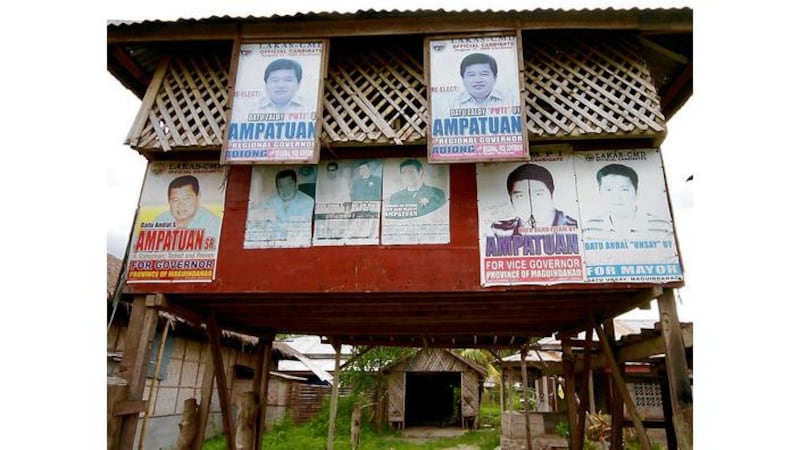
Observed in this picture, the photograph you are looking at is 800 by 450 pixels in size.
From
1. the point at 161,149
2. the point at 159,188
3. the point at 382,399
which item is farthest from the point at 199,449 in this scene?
the point at 382,399

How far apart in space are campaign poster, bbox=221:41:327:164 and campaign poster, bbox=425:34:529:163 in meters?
1.42

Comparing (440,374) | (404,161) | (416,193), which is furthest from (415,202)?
(440,374)

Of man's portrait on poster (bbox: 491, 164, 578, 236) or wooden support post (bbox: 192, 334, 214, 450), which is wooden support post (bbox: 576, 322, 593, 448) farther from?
wooden support post (bbox: 192, 334, 214, 450)

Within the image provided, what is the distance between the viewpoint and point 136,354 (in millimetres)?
5652

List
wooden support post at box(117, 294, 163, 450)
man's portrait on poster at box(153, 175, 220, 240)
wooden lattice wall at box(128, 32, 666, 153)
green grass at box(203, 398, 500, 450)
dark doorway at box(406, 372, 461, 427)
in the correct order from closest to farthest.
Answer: wooden support post at box(117, 294, 163, 450) < wooden lattice wall at box(128, 32, 666, 153) < man's portrait on poster at box(153, 175, 220, 240) < green grass at box(203, 398, 500, 450) < dark doorway at box(406, 372, 461, 427)

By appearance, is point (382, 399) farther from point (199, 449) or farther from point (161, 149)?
point (161, 149)

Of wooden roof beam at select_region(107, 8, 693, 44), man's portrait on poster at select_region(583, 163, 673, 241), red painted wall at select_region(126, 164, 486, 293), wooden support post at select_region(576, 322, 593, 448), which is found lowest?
wooden support post at select_region(576, 322, 593, 448)

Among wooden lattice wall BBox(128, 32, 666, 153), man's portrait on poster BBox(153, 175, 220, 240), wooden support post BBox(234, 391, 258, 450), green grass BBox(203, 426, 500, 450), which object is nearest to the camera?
wooden lattice wall BBox(128, 32, 666, 153)

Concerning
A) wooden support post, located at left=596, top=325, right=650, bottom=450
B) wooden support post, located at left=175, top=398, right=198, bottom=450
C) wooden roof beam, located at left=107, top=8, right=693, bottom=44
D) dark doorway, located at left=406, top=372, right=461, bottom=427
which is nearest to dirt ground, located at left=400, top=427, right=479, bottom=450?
dark doorway, located at left=406, top=372, right=461, bottom=427

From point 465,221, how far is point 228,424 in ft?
16.5

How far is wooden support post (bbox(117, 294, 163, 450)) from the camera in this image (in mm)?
5363

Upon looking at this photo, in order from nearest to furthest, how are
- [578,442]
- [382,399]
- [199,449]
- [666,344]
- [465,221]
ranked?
[666,344] → [465,221] → [199,449] → [578,442] → [382,399]

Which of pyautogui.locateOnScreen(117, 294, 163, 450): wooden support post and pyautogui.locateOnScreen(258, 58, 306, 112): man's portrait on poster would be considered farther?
pyautogui.locateOnScreen(258, 58, 306, 112): man's portrait on poster

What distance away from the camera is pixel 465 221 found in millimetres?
5770
